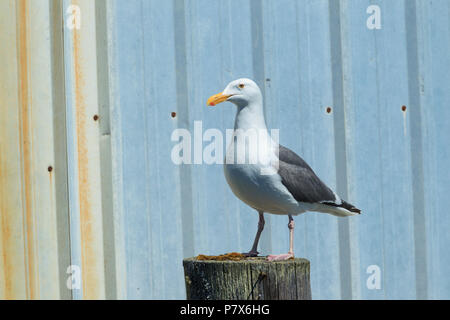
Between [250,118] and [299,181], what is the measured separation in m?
0.49

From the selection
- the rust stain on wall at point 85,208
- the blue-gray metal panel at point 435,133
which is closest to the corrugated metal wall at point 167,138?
the rust stain on wall at point 85,208

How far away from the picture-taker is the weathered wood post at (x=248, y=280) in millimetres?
3672

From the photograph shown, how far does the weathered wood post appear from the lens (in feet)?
12.0

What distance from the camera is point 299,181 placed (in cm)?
433

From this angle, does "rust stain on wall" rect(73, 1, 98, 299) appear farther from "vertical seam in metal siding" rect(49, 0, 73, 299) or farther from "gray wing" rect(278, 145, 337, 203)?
"gray wing" rect(278, 145, 337, 203)

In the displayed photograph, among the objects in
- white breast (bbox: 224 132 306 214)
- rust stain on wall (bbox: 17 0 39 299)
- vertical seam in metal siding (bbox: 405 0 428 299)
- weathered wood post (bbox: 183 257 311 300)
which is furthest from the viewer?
vertical seam in metal siding (bbox: 405 0 428 299)

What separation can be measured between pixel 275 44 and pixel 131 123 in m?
1.24

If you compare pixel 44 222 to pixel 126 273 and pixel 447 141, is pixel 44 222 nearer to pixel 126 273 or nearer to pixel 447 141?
pixel 126 273

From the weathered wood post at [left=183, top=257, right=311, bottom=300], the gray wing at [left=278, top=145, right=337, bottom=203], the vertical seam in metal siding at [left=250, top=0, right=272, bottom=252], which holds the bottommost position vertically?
the weathered wood post at [left=183, top=257, right=311, bottom=300]

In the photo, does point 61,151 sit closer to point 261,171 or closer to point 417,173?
point 261,171

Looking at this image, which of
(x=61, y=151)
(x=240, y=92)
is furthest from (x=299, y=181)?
(x=61, y=151)

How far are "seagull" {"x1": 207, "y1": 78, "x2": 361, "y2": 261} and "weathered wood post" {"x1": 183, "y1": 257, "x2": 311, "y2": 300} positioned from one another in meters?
0.31

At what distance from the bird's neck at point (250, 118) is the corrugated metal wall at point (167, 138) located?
0.86 meters

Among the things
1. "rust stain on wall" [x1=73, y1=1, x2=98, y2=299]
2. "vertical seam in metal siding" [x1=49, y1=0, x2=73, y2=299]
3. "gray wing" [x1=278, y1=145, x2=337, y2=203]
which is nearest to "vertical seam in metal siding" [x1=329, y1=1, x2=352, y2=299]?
"gray wing" [x1=278, y1=145, x2=337, y2=203]
